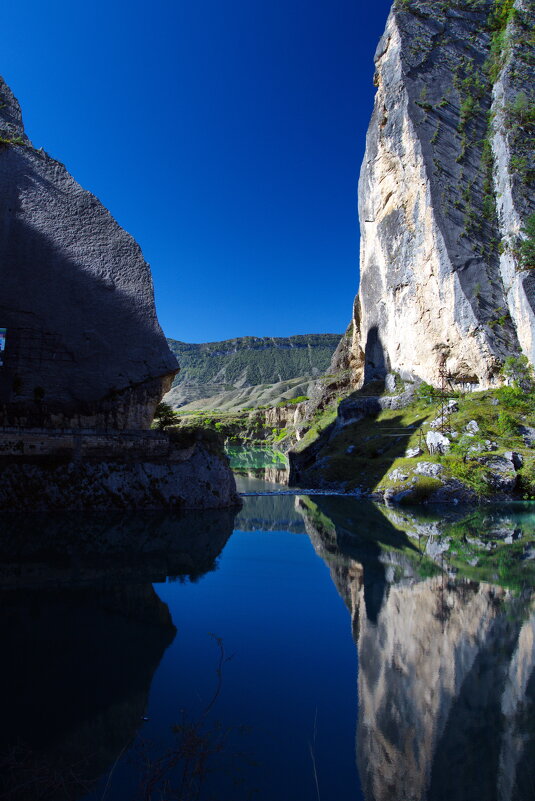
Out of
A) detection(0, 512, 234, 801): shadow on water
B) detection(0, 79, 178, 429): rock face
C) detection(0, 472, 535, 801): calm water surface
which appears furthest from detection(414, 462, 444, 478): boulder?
detection(0, 512, 234, 801): shadow on water

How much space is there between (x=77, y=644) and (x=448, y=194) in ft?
191

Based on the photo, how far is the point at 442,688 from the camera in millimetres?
5918

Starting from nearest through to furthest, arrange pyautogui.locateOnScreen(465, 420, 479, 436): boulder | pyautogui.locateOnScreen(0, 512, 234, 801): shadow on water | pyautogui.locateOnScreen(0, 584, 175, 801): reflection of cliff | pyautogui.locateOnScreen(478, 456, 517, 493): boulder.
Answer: pyautogui.locateOnScreen(0, 584, 175, 801): reflection of cliff < pyautogui.locateOnScreen(0, 512, 234, 801): shadow on water < pyautogui.locateOnScreen(478, 456, 517, 493): boulder < pyautogui.locateOnScreen(465, 420, 479, 436): boulder

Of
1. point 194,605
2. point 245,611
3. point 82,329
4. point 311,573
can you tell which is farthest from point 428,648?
point 82,329

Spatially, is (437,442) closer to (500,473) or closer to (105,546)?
(500,473)

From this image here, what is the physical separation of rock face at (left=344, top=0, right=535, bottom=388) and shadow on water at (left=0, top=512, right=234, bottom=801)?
4038 centimetres

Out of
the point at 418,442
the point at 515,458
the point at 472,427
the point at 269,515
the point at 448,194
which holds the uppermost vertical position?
the point at 448,194

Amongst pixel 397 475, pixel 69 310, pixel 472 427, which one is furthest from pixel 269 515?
pixel 472 427

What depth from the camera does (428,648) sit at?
716 cm

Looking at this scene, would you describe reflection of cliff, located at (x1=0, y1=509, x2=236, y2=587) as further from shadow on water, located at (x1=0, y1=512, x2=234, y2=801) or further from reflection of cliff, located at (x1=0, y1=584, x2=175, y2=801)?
reflection of cliff, located at (x1=0, y1=584, x2=175, y2=801)

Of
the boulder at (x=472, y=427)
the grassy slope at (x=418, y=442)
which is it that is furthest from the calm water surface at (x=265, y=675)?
the boulder at (x=472, y=427)

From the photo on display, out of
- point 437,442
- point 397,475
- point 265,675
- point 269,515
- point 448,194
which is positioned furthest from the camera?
point 448,194

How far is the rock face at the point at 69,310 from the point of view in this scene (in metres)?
20.5

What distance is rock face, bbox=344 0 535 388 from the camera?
1831 inches
